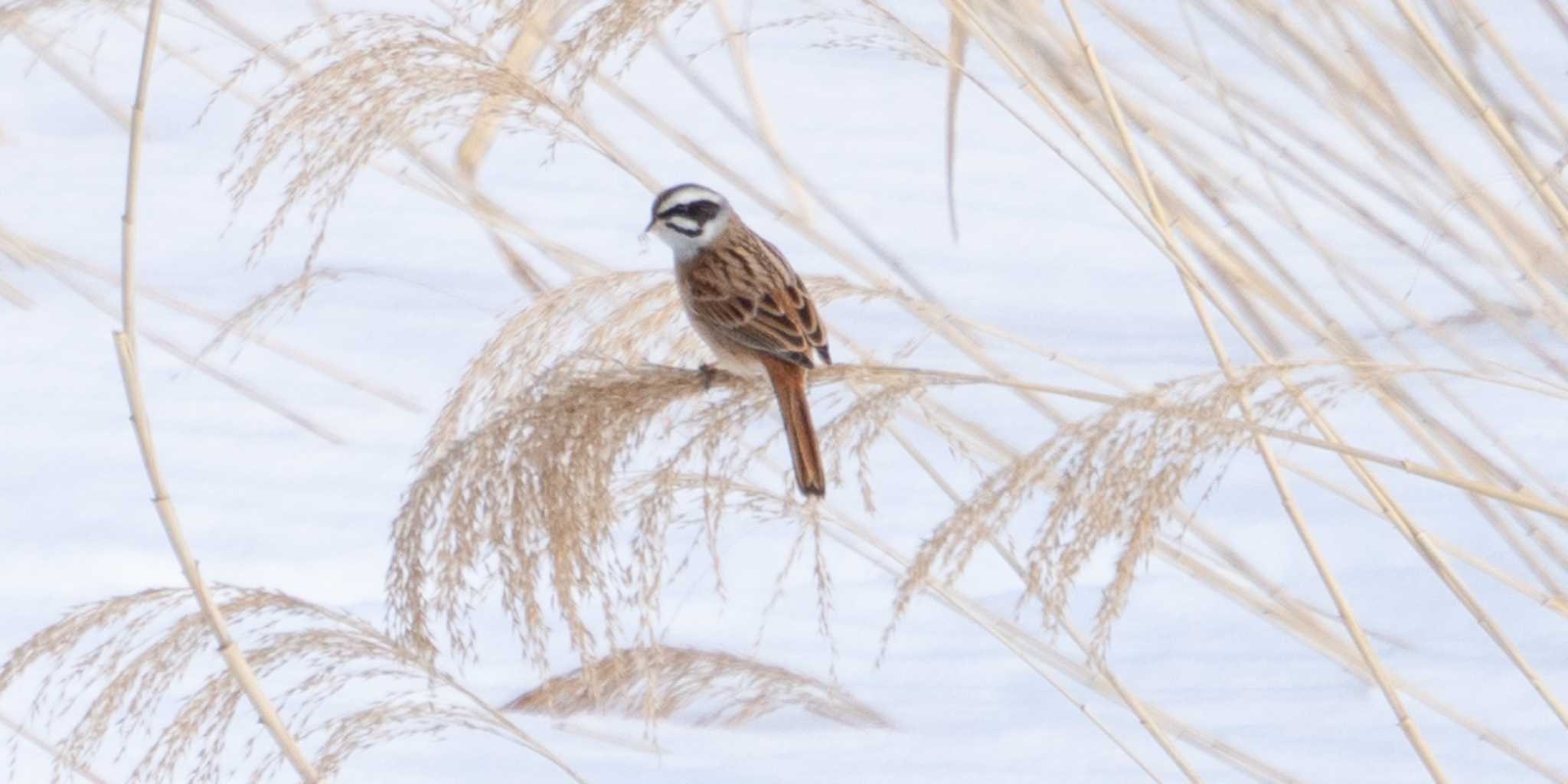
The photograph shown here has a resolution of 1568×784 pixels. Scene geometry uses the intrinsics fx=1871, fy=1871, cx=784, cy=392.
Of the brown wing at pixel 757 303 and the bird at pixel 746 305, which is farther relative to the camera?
the brown wing at pixel 757 303

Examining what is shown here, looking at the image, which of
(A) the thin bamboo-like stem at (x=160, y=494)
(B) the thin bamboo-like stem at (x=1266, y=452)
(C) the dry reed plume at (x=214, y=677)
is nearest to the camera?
(A) the thin bamboo-like stem at (x=160, y=494)

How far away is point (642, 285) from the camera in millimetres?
2822

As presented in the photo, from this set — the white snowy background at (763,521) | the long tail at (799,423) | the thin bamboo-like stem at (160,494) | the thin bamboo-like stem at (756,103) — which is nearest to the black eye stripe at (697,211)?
the thin bamboo-like stem at (756,103)

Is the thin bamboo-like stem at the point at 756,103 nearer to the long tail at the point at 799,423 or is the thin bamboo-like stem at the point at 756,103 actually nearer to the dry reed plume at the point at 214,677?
the long tail at the point at 799,423

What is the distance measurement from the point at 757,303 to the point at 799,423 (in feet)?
1.36

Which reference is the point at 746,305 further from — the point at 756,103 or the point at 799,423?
the point at 756,103

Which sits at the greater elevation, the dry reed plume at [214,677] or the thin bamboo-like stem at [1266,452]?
the thin bamboo-like stem at [1266,452]

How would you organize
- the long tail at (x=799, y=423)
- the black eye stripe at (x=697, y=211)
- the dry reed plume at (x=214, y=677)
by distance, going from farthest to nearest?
the black eye stripe at (x=697, y=211), the long tail at (x=799, y=423), the dry reed plume at (x=214, y=677)

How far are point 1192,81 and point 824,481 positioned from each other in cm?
117

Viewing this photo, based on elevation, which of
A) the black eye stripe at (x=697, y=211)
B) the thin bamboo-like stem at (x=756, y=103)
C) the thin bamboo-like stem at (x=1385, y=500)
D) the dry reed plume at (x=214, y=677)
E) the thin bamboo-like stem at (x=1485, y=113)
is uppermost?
the thin bamboo-like stem at (x=756, y=103)

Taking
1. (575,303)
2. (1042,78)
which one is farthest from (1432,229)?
(575,303)

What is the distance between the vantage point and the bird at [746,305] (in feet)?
8.70

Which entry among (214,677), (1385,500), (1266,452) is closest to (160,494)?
(214,677)

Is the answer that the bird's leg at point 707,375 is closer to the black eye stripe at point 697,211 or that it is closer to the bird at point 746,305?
the bird at point 746,305
